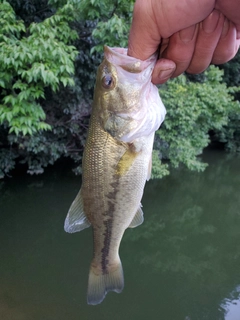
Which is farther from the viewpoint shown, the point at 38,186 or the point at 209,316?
the point at 38,186

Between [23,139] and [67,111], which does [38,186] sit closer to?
[23,139]

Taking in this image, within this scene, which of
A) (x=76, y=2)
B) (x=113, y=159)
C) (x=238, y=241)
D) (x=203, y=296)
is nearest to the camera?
(x=113, y=159)

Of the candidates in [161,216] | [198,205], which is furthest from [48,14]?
[198,205]

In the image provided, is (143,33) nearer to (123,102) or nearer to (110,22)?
(123,102)

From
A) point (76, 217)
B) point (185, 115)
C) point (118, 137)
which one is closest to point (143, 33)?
point (118, 137)

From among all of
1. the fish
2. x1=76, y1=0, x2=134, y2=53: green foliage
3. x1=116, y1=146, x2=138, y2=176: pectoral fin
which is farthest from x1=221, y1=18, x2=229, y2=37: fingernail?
x1=76, y1=0, x2=134, y2=53: green foliage

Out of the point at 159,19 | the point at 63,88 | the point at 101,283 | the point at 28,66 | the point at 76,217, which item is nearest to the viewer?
the point at 159,19

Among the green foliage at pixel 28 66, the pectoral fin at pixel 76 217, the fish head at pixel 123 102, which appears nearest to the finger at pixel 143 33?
the fish head at pixel 123 102
